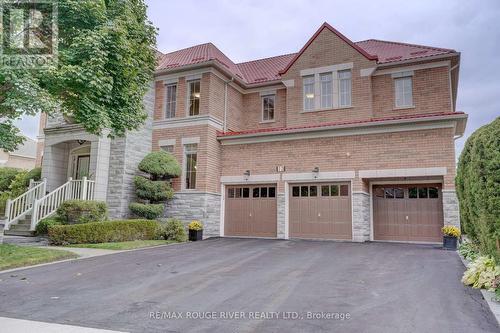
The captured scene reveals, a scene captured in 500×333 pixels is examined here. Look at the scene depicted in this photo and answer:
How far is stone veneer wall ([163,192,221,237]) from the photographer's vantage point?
51.7 feet

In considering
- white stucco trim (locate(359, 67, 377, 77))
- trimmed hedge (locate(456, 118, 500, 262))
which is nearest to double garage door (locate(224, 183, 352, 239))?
white stucco trim (locate(359, 67, 377, 77))

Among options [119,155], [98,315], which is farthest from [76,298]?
[119,155]

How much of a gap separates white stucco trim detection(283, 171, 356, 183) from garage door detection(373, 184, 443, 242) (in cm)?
171

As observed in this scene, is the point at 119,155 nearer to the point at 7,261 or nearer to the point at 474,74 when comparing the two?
the point at 7,261

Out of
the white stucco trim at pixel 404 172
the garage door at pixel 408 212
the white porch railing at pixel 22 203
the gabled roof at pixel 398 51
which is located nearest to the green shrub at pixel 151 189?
the white porch railing at pixel 22 203

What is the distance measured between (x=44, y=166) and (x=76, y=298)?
13.7 m

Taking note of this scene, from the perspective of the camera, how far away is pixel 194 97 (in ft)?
55.9

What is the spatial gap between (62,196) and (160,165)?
4.55 meters

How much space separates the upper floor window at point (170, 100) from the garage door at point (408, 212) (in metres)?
10.5

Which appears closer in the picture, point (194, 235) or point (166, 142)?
point (194, 235)

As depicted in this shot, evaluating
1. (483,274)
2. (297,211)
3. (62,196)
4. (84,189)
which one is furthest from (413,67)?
(62,196)

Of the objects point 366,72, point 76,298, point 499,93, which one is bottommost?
point 76,298

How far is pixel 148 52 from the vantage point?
11867 mm

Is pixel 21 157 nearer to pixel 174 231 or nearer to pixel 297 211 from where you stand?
pixel 174 231
